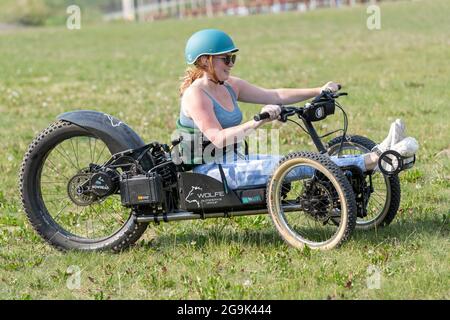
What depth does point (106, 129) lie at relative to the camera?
7082 millimetres

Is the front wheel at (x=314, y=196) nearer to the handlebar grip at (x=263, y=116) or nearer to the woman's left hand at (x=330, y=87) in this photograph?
the handlebar grip at (x=263, y=116)

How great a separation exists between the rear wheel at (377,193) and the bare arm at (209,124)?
1.04 meters

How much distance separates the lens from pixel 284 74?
19703 millimetres

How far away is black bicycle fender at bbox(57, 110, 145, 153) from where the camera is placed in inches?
278

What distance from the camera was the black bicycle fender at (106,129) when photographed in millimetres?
7059

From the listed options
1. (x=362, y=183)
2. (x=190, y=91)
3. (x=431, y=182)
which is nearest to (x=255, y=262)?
(x=362, y=183)

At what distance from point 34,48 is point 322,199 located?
26413 mm
